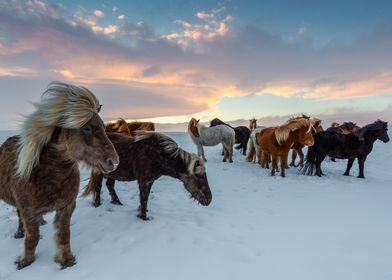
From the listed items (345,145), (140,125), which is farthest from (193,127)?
(345,145)

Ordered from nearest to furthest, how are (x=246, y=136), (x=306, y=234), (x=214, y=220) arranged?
(x=306, y=234)
(x=214, y=220)
(x=246, y=136)

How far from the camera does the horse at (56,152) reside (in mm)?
3205

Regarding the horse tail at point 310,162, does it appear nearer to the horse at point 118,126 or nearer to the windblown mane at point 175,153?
the horse at point 118,126

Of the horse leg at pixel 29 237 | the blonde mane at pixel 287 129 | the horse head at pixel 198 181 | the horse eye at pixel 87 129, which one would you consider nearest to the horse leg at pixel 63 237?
the horse leg at pixel 29 237

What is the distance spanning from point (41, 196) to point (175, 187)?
17.7ft

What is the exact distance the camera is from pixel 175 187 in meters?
8.56

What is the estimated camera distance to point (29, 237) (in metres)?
3.59

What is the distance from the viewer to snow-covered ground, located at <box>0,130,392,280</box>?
383cm

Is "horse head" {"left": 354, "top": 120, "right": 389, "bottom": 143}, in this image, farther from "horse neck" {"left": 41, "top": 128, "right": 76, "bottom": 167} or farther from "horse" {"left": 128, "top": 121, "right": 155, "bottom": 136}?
"horse neck" {"left": 41, "top": 128, "right": 76, "bottom": 167}

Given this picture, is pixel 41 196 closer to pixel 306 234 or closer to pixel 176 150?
pixel 176 150

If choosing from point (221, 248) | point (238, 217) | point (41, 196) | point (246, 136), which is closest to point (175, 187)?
point (238, 217)

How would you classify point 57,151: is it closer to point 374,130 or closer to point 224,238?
point 224,238

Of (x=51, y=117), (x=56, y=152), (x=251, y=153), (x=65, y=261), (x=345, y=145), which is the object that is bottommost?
(x=65, y=261)

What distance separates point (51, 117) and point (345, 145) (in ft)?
37.2
